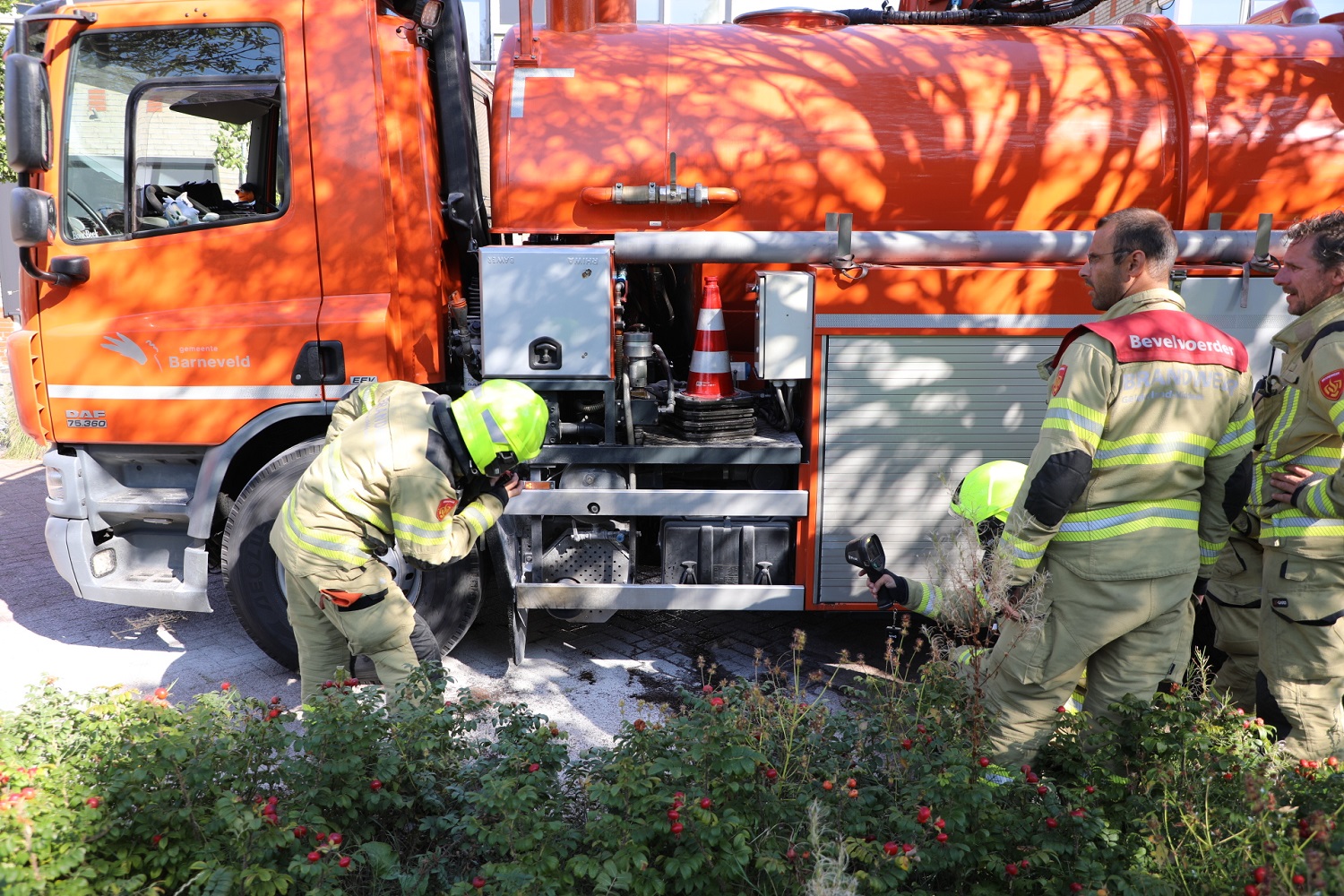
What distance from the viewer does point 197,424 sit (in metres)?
4.11

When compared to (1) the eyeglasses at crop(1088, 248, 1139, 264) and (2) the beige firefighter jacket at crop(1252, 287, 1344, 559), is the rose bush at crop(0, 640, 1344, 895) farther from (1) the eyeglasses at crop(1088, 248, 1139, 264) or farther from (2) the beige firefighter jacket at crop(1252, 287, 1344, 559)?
(1) the eyeglasses at crop(1088, 248, 1139, 264)

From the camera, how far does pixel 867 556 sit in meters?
A: 3.42

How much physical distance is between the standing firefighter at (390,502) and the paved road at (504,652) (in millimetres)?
1032

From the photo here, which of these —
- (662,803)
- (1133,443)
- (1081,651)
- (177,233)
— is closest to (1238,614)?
(1081,651)

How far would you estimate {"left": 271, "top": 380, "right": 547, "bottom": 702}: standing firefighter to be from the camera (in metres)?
3.04

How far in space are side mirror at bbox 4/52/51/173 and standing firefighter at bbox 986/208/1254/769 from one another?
4.03 meters

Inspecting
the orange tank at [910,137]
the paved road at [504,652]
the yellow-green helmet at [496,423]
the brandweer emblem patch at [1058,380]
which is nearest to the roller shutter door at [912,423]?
the orange tank at [910,137]

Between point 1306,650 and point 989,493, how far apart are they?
1.07m

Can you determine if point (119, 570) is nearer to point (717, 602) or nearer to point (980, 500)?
point (717, 602)

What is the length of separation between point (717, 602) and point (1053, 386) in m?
1.84

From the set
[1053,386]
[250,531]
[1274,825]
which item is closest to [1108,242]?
[1053,386]

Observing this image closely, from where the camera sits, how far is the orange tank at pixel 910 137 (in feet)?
13.7

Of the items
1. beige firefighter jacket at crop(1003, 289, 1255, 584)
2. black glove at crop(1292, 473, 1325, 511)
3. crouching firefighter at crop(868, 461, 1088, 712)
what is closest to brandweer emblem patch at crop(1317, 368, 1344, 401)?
black glove at crop(1292, 473, 1325, 511)

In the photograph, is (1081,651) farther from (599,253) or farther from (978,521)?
(599,253)
